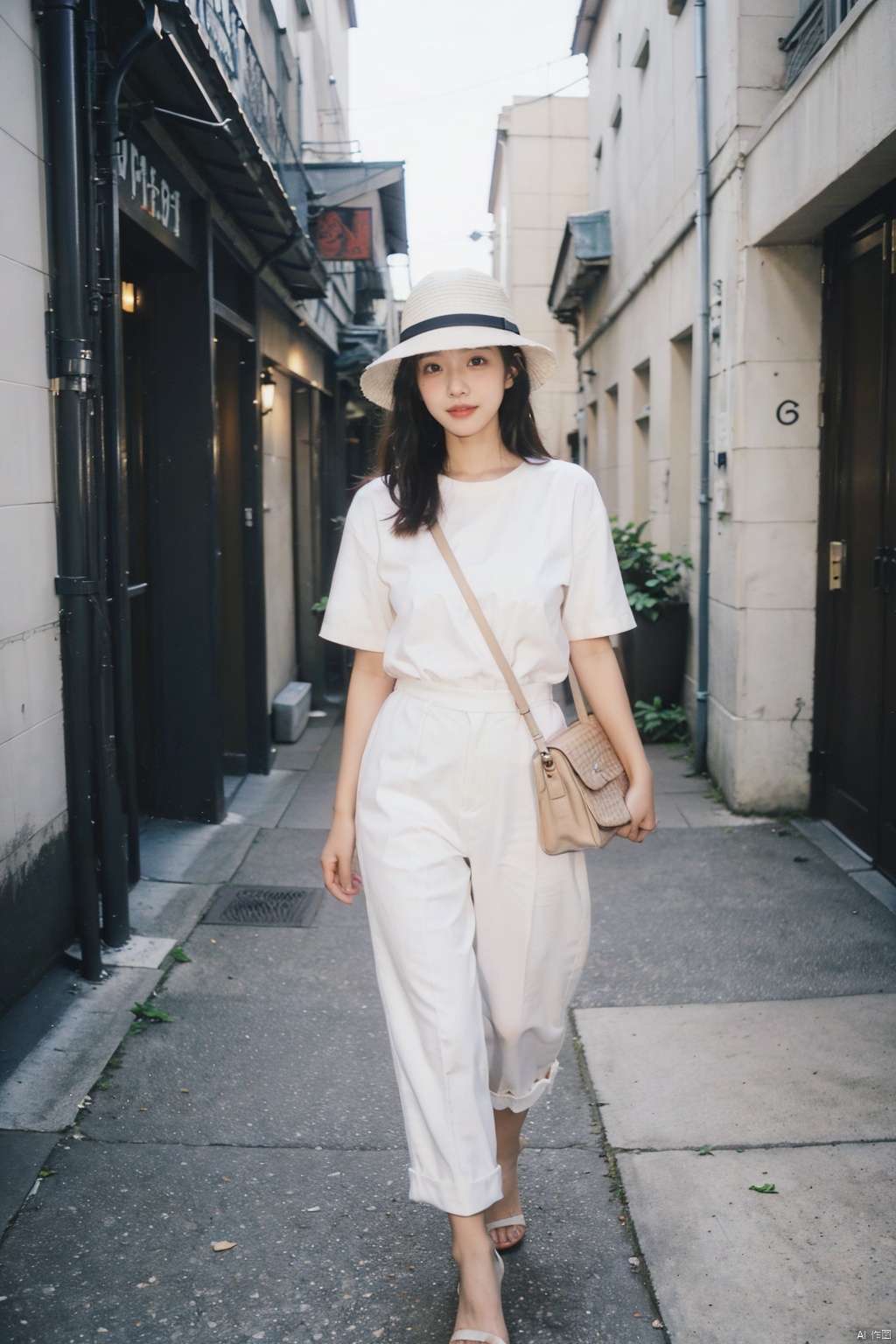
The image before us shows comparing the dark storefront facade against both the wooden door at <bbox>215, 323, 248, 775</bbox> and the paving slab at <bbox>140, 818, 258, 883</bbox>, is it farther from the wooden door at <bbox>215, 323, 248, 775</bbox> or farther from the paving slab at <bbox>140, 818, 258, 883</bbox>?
the paving slab at <bbox>140, 818, 258, 883</bbox>

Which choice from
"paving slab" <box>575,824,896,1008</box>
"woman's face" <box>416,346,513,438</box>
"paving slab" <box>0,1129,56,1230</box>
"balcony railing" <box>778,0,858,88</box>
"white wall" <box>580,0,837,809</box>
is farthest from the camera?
"white wall" <box>580,0,837,809</box>

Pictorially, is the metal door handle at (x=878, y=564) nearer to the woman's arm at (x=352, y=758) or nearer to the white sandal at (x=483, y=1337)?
the woman's arm at (x=352, y=758)

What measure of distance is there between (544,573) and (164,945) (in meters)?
2.81

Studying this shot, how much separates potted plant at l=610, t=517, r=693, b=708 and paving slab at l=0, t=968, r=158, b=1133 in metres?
4.93

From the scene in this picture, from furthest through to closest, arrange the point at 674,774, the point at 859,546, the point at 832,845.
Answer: the point at 674,774 → the point at 832,845 → the point at 859,546

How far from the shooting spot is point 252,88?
25.1ft

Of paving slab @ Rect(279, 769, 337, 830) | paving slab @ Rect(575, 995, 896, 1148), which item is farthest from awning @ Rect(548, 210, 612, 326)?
paving slab @ Rect(575, 995, 896, 1148)

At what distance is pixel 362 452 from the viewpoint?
59.5ft

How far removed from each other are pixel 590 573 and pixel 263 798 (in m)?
4.96

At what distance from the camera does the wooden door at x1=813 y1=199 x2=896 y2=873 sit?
5.18 meters

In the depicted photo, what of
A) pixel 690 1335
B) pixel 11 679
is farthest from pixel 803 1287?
pixel 11 679

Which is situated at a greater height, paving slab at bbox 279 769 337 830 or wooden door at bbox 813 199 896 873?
wooden door at bbox 813 199 896 873

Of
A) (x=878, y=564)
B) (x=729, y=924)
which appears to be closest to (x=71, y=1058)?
(x=729, y=924)

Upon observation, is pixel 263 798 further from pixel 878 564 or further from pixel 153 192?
pixel 878 564
